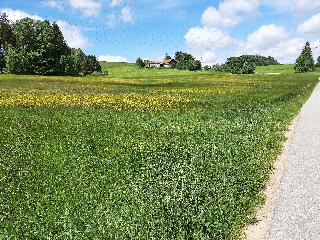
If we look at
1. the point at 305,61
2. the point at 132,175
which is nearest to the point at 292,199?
the point at 132,175

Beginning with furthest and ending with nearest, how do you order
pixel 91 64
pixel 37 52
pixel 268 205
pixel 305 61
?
pixel 305 61 < pixel 91 64 < pixel 37 52 < pixel 268 205

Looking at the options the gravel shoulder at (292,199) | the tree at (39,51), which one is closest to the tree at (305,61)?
the tree at (39,51)

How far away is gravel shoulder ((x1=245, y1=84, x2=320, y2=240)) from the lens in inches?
390

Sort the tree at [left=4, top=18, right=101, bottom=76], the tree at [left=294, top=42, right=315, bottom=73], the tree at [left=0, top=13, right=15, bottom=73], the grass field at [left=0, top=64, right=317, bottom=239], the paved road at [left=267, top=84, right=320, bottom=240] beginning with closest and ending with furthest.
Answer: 1. the paved road at [left=267, top=84, right=320, bottom=240]
2. the grass field at [left=0, top=64, right=317, bottom=239]
3. the tree at [left=4, top=18, right=101, bottom=76]
4. the tree at [left=0, top=13, right=15, bottom=73]
5. the tree at [left=294, top=42, right=315, bottom=73]

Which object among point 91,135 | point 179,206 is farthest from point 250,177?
point 91,135

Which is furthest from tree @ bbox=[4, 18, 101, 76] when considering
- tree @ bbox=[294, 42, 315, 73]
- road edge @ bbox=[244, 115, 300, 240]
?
tree @ bbox=[294, 42, 315, 73]

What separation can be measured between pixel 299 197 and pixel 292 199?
267 mm

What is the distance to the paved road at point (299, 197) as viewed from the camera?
990 centimetres

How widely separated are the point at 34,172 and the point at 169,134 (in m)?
9.16

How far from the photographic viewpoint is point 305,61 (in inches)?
7692

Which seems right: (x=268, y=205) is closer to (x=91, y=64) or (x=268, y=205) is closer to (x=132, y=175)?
(x=132, y=175)

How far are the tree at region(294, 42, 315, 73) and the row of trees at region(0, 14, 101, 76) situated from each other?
110 m

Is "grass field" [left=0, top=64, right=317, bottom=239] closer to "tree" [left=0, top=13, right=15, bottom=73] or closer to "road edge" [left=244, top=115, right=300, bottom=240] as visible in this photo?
"road edge" [left=244, top=115, right=300, bottom=240]

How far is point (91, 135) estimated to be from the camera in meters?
22.0
